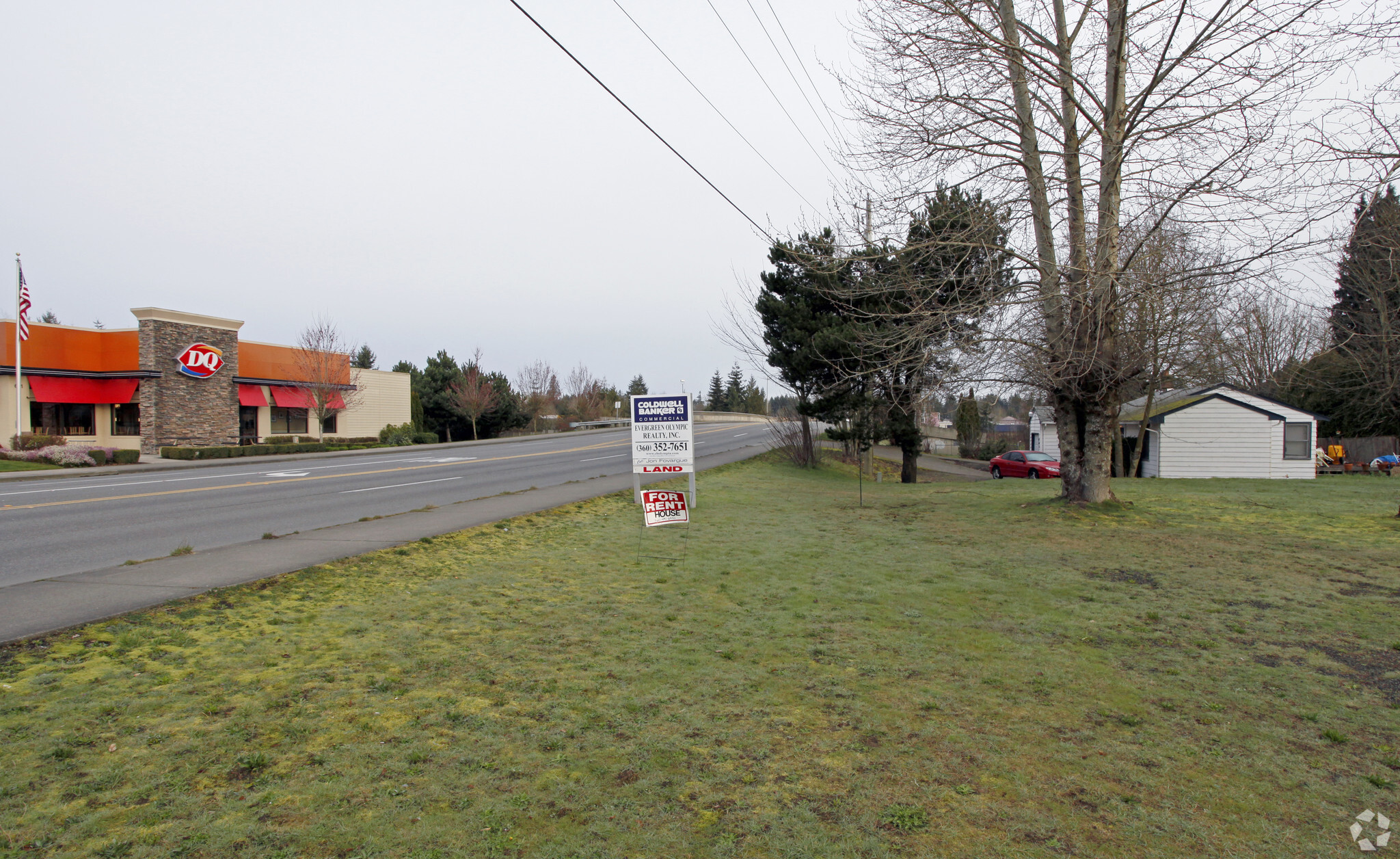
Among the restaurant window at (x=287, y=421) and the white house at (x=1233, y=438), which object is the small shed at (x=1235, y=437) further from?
the restaurant window at (x=287, y=421)

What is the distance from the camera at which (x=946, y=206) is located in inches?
461

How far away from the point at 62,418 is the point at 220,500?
26.0 m

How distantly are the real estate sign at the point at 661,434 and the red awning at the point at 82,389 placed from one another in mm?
30213

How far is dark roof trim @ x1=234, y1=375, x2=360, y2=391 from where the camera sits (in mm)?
36531


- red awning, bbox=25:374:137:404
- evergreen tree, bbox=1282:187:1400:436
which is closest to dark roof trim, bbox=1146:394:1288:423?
evergreen tree, bbox=1282:187:1400:436

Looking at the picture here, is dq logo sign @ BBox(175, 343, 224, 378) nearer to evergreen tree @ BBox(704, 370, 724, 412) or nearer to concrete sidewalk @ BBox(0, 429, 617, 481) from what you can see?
concrete sidewalk @ BBox(0, 429, 617, 481)

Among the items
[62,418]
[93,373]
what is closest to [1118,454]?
[93,373]

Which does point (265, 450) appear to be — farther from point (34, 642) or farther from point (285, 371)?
point (34, 642)

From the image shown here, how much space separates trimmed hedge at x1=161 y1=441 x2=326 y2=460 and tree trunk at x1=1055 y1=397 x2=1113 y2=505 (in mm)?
31489

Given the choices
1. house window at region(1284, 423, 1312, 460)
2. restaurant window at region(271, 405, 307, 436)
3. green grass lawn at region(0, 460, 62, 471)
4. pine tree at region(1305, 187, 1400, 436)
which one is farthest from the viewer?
restaurant window at region(271, 405, 307, 436)

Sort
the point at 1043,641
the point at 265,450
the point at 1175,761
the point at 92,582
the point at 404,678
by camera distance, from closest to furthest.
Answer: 1. the point at 1175,761
2. the point at 404,678
3. the point at 1043,641
4. the point at 92,582
5. the point at 265,450

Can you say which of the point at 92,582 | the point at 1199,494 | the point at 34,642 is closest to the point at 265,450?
the point at 92,582

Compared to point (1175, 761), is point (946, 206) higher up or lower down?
higher up

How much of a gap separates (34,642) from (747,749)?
4.66 meters
